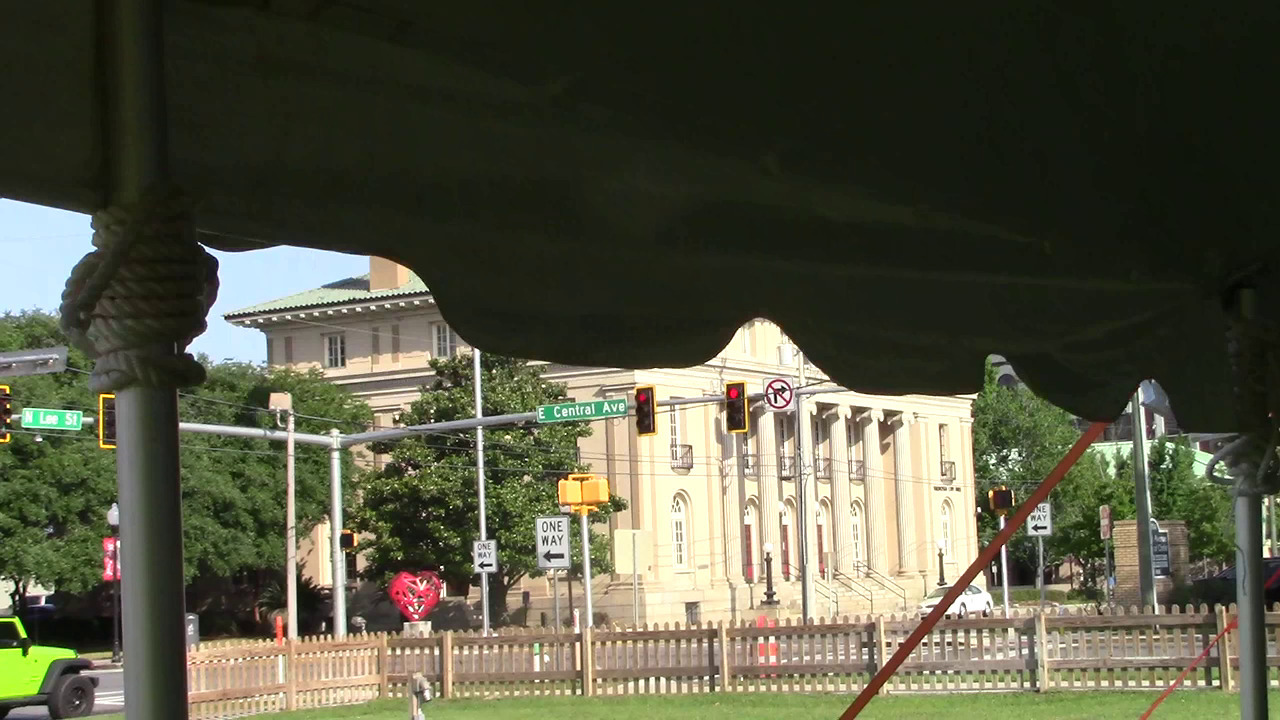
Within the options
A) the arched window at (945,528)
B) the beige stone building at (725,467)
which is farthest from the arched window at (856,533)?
the arched window at (945,528)

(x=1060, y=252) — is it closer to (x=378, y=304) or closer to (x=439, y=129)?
(x=439, y=129)

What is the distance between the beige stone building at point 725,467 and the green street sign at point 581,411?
15.9 m

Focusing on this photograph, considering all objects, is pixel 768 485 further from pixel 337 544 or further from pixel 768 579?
pixel 337 544

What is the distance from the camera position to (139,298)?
2000 millimetres

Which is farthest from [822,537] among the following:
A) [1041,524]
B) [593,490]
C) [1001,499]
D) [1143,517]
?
[593,490]

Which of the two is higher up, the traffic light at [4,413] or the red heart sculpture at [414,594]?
the traffic light at [4,413]

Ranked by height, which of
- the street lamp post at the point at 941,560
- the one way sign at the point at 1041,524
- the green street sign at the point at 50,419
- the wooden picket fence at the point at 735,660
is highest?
the green street sign at the point at 50,419

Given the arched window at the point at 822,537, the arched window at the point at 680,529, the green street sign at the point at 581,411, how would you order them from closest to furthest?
1. the green street sign at the point at 581,411
2. the arched window at the point at 680,529
3. the arched window at the point at 822,537

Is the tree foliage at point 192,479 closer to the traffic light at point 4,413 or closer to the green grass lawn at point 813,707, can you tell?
the traffic light at point 4,413

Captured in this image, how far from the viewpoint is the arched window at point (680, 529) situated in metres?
58.2

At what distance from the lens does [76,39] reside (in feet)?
6.86

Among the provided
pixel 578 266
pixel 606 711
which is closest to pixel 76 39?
pixel 578 266

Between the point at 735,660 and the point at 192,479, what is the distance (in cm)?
2902

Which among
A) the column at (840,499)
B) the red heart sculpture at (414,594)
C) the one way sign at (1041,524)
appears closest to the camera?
the red heart sculpture at (414,594)
